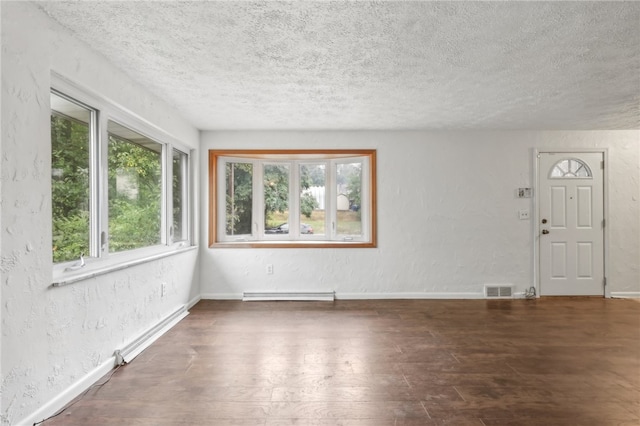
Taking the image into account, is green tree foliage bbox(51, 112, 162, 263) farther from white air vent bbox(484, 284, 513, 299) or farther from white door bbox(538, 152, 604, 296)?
white door bbox(538, 152, 604, 296)

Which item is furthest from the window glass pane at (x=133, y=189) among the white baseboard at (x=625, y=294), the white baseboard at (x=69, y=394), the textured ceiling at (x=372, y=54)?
the white baseboard at (x=625, y=294)

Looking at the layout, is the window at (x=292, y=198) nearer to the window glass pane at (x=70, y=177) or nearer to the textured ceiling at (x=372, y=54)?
the textured ceiling at (x=372, y=54)

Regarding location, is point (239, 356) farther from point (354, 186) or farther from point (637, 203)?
point (637, 203)

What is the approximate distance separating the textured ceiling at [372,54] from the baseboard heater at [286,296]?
93.6 inches

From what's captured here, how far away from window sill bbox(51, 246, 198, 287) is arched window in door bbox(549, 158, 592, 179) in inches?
205

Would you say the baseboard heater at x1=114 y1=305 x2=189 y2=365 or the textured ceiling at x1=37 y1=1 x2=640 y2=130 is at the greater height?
the textured ceiling at x1=37 y1=1 x2=640 y2=130

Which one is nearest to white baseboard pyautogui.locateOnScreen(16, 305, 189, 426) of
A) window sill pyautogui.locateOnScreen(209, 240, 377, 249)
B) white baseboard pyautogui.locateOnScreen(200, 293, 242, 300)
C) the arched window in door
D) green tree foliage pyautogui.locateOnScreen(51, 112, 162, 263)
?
green tree foliage pyautogui.locateOnScreen(51, 112, 162, 263)

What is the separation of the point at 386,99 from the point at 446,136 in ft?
5.85

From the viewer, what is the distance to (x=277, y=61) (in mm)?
2623

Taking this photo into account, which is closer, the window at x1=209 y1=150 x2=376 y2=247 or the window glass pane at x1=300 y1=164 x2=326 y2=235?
the window at x1=209 y1=150 x2=376 y2=247

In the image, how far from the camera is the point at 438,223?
4902mm

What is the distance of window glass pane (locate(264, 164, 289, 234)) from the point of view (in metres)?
5.17

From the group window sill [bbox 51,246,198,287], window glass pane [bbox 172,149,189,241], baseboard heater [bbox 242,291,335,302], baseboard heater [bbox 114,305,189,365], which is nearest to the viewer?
window sill [bbox 51,246,198,287]

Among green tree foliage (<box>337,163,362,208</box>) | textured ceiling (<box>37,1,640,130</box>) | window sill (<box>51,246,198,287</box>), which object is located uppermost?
textured ceiling (<box>37,1,640,130</box>)
